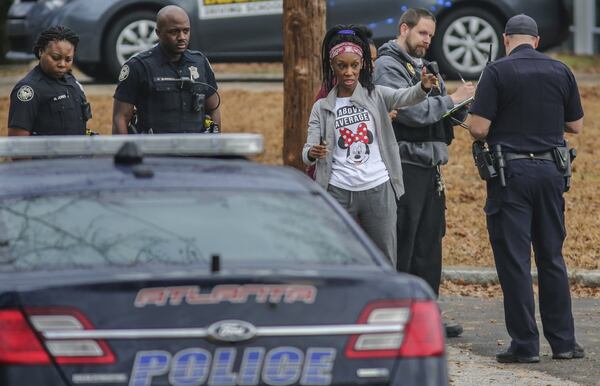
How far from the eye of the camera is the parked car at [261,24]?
15836 millimetres

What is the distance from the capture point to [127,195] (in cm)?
518

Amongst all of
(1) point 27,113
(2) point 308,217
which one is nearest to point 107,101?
(1) point 27,113

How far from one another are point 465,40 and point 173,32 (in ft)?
24.5

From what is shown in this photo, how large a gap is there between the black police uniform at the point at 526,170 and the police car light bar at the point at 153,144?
263 centimetres

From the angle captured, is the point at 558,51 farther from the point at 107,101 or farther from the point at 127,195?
the point at 127,195

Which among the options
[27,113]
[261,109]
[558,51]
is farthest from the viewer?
[558,51]

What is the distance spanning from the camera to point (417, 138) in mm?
8672

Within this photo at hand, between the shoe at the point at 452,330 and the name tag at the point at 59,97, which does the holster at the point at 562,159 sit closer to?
the shoe at the point at 452,330

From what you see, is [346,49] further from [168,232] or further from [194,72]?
[168,232]

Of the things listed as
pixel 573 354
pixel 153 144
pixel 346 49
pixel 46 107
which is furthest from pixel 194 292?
pixel 46 107

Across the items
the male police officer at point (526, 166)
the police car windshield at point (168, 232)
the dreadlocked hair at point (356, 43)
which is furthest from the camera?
the dreadlocked hair at point (356, 43)

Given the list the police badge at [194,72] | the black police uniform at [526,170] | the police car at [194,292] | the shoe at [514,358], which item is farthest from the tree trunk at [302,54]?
the police car at [194,292]

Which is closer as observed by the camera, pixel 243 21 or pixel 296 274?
pixel 296 274

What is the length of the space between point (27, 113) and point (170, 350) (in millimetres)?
4331
